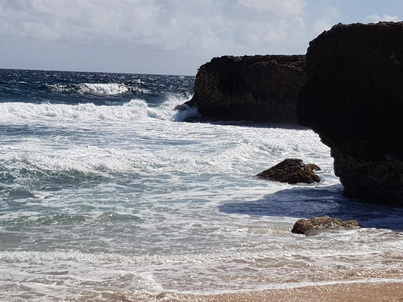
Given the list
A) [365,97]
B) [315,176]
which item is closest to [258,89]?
[315,176]

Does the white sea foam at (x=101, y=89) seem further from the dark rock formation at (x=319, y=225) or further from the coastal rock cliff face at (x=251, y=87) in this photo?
the dark rock formation at (x=319, y=225)

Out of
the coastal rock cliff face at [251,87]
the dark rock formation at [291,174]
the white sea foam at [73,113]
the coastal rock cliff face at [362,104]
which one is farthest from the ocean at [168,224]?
the coastal rock cliff face at [251,87]

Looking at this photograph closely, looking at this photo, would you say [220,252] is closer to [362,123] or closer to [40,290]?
[40,290]

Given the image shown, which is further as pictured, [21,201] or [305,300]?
[21,201]

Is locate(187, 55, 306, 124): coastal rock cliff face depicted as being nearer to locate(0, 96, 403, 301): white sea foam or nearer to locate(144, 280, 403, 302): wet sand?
locate(0, 96, 403, 301): white sea foam

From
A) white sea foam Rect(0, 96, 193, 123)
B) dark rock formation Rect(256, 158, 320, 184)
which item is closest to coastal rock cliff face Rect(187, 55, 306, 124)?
white sea foam Rect(0, 96, 193, 123)

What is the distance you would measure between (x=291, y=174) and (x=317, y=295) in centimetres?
730

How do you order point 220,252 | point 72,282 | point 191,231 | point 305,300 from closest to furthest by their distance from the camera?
1. point 305,300
2. point 72,282
3. point 220,252
4. point 191,231

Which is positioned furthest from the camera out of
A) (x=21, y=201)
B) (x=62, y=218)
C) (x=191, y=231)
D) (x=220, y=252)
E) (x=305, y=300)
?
(x=21, y=201)

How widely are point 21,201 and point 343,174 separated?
234 inches

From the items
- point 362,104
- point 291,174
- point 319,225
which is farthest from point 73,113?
point 319,225

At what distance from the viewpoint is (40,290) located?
5980 mm

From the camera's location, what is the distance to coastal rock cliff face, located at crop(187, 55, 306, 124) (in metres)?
29.4

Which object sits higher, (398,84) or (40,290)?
(398,84)
